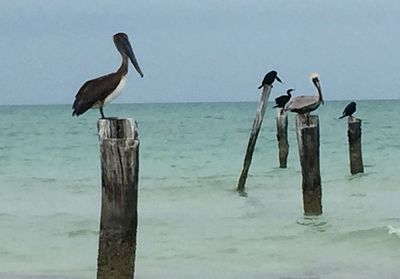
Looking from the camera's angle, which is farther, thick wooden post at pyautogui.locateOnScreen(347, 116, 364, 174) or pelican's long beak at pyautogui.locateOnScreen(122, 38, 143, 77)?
thick wooden post at pyautogui.locateOnScreen(347, 116, 364, 174)

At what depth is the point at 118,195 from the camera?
24.0 feet

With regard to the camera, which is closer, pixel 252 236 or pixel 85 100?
pixel 85 100

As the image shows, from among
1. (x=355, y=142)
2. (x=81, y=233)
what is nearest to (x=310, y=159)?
(x=81, y=233)

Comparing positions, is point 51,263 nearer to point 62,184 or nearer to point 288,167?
point 62,184

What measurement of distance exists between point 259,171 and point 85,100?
12406 millimetres

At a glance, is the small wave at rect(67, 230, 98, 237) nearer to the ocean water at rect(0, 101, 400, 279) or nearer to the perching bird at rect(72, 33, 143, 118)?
the ocean water at rect(0, 101, 400, 279)

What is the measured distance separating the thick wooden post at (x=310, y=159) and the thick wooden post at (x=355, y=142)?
4890mm

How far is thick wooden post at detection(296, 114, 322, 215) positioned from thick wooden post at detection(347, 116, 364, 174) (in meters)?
4.89

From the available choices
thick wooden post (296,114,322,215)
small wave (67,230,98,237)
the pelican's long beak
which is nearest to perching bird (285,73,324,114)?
thick wooden post (296,114,322,215)

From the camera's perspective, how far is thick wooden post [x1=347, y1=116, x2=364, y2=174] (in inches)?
667

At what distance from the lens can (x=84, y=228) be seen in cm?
1214

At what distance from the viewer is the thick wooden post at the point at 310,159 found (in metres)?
11.9

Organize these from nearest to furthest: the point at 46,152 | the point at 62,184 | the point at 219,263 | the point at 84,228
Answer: the point at 219,263
the point at 84,228
the point at 62,184
the point at 46,152

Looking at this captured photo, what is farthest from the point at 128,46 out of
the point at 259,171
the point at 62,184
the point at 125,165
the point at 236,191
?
the point at 259,171
